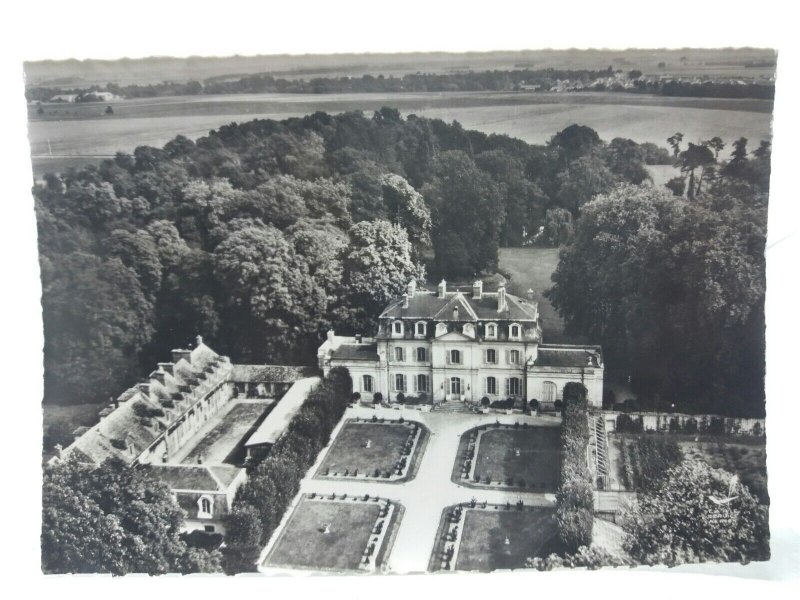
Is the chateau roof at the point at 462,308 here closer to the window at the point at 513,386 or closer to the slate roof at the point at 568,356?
the slate roof at the point at 568,356

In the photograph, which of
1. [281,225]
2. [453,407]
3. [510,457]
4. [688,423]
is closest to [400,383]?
[453,407]

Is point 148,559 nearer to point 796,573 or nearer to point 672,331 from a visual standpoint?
point 672,331

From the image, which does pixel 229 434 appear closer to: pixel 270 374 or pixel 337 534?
pixel 270 374

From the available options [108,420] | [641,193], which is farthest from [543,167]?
[108,420]

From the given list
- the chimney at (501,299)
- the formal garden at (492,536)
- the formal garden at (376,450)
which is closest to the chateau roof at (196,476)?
the formal garden at (376,450)

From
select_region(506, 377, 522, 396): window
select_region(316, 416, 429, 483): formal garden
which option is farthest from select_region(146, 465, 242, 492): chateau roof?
select_region(506, 377, 522, 396): window

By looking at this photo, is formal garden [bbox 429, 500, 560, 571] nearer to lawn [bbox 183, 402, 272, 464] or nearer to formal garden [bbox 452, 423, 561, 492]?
formal garden [bbox 452, 423, 561, 492]
